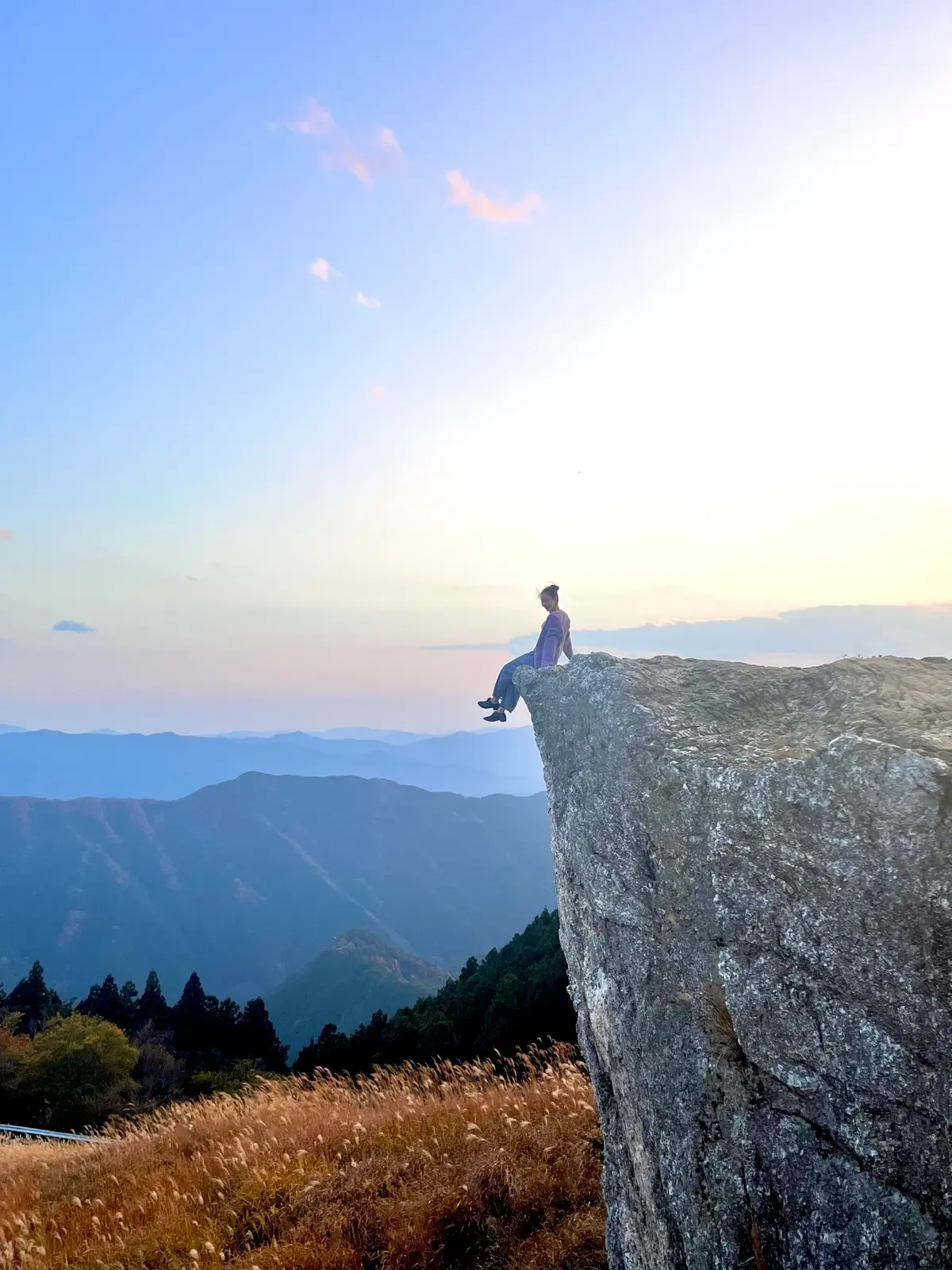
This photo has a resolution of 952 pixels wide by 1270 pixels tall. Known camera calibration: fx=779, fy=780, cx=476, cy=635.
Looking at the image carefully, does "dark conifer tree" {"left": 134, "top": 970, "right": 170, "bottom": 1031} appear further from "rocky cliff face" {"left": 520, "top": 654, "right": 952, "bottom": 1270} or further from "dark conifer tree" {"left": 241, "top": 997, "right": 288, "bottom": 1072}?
"rocky cliff face" {"left": 520, "top": 654, "right": 952, "bottom": 1270}

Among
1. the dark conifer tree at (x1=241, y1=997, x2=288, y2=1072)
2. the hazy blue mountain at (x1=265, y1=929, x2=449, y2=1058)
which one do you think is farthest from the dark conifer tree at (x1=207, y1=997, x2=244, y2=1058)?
the hazy blue mountain at (x1=265, y1=929, x2=449, y2=1058)

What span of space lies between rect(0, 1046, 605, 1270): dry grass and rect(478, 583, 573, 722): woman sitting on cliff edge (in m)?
4.82

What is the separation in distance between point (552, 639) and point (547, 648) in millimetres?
152

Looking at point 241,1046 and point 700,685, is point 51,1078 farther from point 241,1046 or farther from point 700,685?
point 700,685

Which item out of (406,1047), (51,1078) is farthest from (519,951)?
(51,1078)

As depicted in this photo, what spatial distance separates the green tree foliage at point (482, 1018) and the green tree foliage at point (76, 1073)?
379 inches

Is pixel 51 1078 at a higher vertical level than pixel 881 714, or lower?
lower

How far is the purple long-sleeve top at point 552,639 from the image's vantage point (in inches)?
440

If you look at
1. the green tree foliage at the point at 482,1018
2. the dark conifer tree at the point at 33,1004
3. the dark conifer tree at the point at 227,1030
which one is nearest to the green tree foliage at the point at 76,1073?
the green tree foliage at the point at 482,1018

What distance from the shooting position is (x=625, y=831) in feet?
18.7

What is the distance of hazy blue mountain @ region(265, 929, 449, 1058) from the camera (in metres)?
165

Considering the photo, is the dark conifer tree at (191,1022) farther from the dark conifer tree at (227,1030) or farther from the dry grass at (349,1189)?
the dry grass at (349,1189)

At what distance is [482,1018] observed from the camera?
1259 inches

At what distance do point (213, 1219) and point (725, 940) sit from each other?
6.47 m
